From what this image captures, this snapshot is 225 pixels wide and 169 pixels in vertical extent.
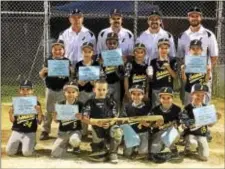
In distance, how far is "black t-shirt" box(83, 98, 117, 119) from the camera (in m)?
7.46

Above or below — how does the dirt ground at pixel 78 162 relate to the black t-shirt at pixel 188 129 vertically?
below

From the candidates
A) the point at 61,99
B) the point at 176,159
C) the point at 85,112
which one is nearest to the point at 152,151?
the point at 176,159

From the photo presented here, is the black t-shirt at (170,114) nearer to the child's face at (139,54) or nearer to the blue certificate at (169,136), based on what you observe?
the blue certificate at (169,136)

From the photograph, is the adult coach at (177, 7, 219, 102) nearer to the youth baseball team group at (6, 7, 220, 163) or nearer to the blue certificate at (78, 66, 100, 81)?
the youth baseball team group at (6, 7, 220, 163)

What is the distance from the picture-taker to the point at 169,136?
24.2ft

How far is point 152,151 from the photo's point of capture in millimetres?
7488

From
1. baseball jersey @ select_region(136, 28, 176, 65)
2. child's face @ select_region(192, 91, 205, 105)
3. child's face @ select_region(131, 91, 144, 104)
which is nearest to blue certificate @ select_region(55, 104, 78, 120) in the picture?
child's face @ select_region(131, 91, 144, 104)

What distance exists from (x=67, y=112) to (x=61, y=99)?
0.78 metres

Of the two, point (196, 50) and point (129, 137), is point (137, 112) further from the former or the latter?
point (196, 50)

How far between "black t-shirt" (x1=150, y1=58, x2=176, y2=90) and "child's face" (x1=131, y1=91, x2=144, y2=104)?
0.52m

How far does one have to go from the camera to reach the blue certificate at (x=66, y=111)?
7.48 meters

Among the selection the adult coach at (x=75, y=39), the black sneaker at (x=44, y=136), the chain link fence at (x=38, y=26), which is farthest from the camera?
the chain link fence at (x=38, y=26)

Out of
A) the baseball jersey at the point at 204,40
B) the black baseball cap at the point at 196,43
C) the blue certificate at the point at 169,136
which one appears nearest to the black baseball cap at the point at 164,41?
the black baseball cap at the point at 196,43

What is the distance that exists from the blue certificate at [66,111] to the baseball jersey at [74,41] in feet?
3.47
